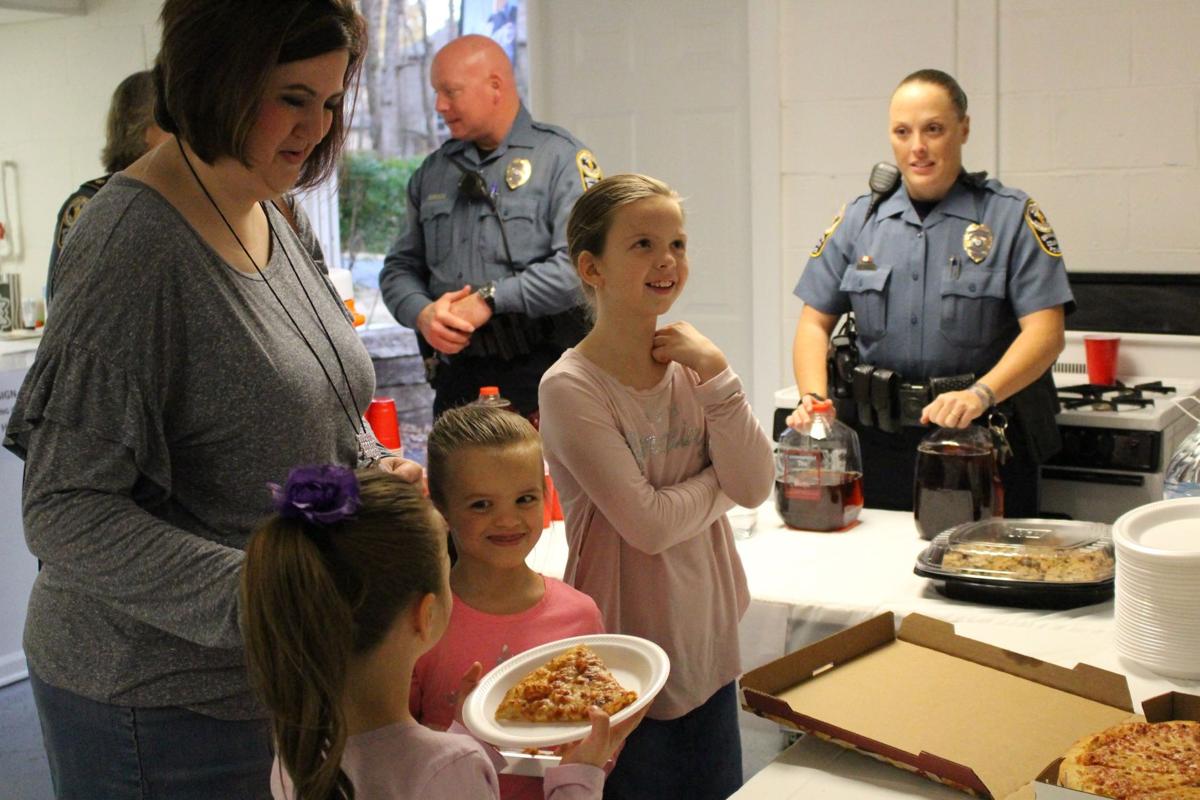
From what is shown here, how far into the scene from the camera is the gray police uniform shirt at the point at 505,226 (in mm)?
3637

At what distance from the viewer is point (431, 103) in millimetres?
6859

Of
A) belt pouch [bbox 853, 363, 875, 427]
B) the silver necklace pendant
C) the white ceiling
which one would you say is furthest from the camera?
the white ceiling

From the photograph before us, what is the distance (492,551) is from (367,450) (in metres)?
0.25

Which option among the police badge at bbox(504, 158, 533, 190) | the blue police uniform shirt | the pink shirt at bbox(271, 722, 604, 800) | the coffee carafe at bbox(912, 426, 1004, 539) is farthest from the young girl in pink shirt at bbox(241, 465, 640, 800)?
the police badge at bbox(504, 158, 533, 190)

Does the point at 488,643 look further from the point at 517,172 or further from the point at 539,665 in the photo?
the point at 517,172

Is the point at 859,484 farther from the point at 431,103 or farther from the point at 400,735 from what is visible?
the point at 431,103

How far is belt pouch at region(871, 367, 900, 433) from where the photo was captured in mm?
3166

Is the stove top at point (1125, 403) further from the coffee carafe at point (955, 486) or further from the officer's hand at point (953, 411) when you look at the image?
the coffee carafe at point (955, 486)

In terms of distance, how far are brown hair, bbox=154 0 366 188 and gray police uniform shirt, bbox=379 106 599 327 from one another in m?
2.30

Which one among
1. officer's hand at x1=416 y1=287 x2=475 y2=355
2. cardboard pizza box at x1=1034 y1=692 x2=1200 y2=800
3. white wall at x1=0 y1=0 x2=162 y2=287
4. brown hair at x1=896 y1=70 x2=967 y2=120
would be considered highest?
white wall at x1=0 y1=0 x2=162 y2=287

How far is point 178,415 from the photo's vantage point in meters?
1.32

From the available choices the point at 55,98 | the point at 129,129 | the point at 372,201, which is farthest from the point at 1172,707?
the point at 372,201

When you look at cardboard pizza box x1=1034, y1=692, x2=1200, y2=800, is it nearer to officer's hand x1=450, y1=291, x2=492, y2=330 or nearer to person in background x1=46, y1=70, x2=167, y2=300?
person in background x1=46, y1=70, x2=167, y2=300

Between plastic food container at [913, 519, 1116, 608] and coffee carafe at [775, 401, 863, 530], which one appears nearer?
plastic food container at [913, 519, 1116, 608]
